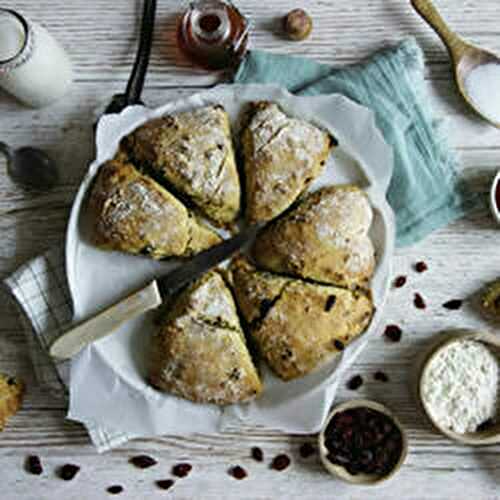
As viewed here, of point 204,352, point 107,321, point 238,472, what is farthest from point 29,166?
point 238,472

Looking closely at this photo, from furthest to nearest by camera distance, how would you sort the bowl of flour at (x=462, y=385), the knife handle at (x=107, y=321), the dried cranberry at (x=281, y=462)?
1. the dried cranberry at (x=281, y=462)
2. the bowl of flour at (x=462, y=385)
3. the knife handle at (x=107, y=321)

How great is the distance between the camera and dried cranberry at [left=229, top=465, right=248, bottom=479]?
221 centimetres

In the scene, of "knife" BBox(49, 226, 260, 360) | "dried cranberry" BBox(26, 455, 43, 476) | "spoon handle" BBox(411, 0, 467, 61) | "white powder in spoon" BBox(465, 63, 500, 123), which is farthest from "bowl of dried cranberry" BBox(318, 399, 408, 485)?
"spoon handle" BBox(411, 0, 467, 61)

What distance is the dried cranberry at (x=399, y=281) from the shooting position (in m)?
2.21

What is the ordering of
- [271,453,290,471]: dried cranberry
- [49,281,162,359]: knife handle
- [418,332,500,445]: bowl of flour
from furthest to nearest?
1. [271,453,290,471]: dried cranberry
2. [418,332,500,445]: bowl of flour
3. [49,281,162,359]: knife handle

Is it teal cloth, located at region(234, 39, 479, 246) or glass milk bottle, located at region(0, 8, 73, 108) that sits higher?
glass milk bottle, located at region(0, 8, 73, 108)

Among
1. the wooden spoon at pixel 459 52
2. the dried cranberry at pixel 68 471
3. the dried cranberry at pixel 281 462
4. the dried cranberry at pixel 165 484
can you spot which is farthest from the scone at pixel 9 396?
the wooden spoon at pixel 459 52

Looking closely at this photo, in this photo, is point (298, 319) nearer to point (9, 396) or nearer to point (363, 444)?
point (363, 444)

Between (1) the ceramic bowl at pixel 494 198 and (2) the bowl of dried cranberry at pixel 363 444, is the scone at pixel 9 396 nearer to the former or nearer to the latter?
(2) the bowl of dried cranberry at pixel 363 444

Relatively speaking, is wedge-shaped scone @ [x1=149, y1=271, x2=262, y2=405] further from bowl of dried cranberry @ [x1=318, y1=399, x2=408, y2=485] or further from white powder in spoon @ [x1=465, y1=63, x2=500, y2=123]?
white powder in spoon @ [x1=465, y1=63, x2=500, y2=123]

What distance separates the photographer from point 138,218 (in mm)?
1979

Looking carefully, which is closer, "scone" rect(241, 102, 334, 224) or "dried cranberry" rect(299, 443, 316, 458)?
"scone" rect(241, 102, 334, 224)

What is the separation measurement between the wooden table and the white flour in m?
0.12

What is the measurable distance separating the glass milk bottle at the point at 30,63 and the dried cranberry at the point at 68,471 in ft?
3.50
